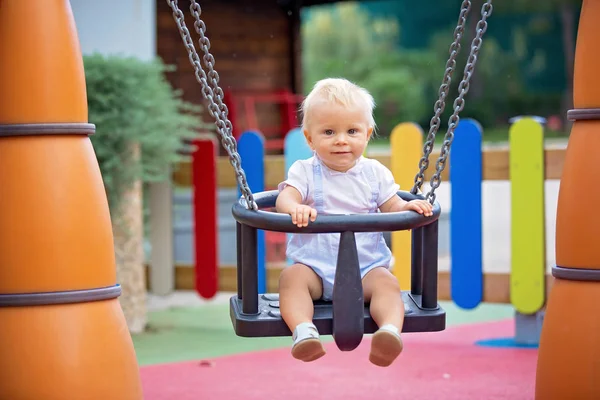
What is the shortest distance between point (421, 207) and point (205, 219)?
9.99 ft

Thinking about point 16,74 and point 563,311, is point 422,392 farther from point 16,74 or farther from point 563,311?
point 16,74

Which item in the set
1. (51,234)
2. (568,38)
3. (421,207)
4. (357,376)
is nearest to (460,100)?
(421,207)

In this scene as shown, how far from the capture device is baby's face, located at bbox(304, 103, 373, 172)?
9.73 ft

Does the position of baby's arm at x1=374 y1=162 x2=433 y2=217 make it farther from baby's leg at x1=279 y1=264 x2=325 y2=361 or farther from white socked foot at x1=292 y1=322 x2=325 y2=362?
white socked foot at x1=292 y1=322 x2=325 y2=362

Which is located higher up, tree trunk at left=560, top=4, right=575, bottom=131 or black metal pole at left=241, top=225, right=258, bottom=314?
tree trunk at left=560, top=4, right=575, bottom=131

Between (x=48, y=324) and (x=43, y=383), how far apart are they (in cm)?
18

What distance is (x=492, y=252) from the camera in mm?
9242

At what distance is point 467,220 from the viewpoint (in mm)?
5250

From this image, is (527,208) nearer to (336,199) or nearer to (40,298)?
(336,199)

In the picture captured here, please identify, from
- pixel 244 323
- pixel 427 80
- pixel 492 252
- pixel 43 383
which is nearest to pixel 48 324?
pixel 43 383

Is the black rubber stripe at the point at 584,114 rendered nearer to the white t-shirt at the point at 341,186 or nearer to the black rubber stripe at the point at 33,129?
the white t-shirt at the point at 341,186

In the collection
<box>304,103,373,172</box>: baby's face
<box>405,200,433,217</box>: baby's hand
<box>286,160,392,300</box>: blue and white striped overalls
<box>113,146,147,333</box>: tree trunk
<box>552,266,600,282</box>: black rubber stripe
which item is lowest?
<box>113,146,147,333</box>: tree trunk

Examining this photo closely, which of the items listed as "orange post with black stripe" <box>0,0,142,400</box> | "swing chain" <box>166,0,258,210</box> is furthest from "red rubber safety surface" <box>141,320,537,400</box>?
"swing chain" <box>166,0,258,210</box>

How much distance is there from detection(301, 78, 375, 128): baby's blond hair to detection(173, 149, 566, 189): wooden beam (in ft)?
7.75
